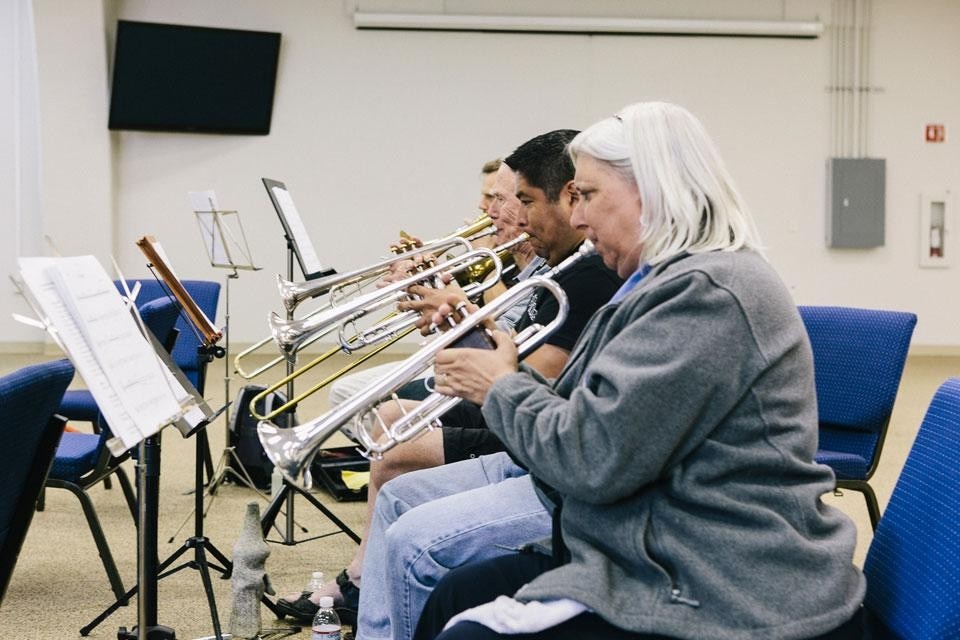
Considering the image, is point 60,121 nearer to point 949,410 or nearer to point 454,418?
point 454,418

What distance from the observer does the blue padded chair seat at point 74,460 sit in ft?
10.7

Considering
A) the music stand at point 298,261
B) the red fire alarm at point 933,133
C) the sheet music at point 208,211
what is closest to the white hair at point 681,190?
the music stand at point 298,261

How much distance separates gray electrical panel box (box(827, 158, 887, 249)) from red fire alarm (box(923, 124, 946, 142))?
0.52m

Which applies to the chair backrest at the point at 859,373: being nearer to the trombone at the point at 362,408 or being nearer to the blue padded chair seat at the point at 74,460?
the trombone at the point at 362,408

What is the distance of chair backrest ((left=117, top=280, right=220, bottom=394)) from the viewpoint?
4.69m

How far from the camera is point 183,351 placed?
473 centimetres

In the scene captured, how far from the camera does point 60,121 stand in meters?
8.73

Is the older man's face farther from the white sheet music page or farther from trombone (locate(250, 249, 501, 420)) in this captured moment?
the white sheet music page

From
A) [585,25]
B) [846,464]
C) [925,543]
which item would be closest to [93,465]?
[846,464]

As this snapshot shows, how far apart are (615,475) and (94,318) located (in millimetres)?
1037

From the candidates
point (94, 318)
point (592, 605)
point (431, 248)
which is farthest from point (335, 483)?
point (592, 605)

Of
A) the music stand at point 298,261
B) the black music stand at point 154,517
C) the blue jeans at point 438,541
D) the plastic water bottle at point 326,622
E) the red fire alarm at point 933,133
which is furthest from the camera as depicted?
the red fire alarm at point 933,133

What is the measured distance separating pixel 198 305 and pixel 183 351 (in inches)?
9.3

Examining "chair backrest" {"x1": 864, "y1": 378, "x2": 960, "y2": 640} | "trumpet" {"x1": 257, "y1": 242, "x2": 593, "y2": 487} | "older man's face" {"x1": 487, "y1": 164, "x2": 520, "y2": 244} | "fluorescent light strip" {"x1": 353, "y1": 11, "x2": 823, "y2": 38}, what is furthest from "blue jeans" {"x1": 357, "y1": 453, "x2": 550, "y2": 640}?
"fluorescent light strip" {"x1": 353, "y1": 11, "x2": 823, "y2": 38}
